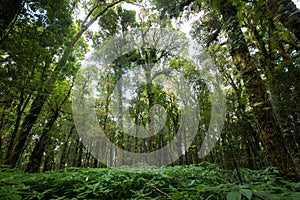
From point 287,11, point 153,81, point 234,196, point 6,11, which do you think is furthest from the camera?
point 153,81

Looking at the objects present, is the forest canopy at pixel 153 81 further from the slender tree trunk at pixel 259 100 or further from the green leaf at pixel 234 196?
the green leaf at pixel 234 196

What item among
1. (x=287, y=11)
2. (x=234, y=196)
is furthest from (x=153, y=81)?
(x=234, y=196)

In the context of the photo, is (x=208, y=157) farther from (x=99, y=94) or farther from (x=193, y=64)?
(x=99, y=94)

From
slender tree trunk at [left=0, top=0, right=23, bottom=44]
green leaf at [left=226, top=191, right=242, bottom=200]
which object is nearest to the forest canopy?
slender tree trunk at [left=0, top=0, right=23, bottom=44]

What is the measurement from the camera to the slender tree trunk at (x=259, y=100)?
2.08m

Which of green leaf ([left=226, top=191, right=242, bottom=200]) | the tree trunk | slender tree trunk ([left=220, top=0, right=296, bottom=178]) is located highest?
the tree trunk

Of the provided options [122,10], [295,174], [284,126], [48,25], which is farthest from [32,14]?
[122,10]

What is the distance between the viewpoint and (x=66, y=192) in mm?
1987

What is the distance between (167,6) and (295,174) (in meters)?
5.70

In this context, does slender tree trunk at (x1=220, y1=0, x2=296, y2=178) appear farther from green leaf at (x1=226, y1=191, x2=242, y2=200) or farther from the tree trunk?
green leaf at (x1=226, y1=191, x2=242, y2=200)

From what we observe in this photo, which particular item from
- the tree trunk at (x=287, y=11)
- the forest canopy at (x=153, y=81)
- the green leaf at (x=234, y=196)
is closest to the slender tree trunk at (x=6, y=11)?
the forest canopy at (x=153, y=81)

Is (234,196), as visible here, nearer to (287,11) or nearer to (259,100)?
(259,100)

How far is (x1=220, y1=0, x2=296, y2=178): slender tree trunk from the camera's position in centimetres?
208

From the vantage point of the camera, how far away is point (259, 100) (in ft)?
7.66
